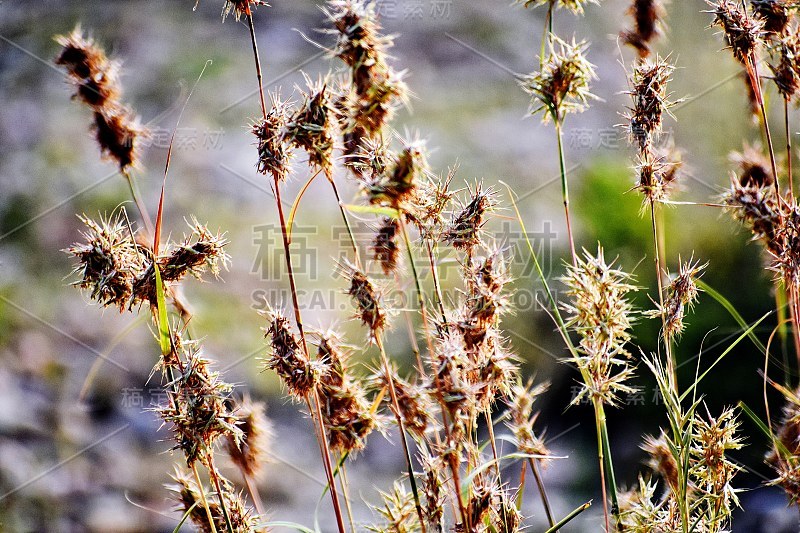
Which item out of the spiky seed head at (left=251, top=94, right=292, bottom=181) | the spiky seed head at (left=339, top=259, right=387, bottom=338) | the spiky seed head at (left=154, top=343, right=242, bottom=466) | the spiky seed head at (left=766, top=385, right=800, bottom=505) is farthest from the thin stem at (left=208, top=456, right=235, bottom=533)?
the spiky seed head at (left=766, top=385, right=800, bottom=505)

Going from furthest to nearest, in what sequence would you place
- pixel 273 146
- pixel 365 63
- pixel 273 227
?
1. pixel 273 227
2. pixel 273 146
3. pixel 365 63

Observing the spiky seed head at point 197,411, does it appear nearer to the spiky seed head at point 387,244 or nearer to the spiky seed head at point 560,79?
the spiky seed head at point 387,244

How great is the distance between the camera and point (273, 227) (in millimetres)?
2703

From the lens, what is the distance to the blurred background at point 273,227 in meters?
2.19

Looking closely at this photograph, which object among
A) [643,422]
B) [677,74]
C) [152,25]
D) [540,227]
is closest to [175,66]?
[152,25]

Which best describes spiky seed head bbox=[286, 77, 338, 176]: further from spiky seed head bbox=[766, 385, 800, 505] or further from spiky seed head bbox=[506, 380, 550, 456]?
spiky seed head bbox=[766, 385, 800, 505]

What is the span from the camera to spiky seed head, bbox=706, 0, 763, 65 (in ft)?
2.80

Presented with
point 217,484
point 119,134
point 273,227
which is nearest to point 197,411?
point 217,484

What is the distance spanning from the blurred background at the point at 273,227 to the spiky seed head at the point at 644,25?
56 cm

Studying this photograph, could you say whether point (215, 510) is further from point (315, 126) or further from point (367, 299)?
point (315, 126)

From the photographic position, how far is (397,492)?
3.09 feet

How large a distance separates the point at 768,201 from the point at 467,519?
540 mm

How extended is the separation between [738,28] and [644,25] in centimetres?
25

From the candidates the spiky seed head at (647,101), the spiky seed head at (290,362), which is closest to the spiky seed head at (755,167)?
the spiky seed head at (647,101)
